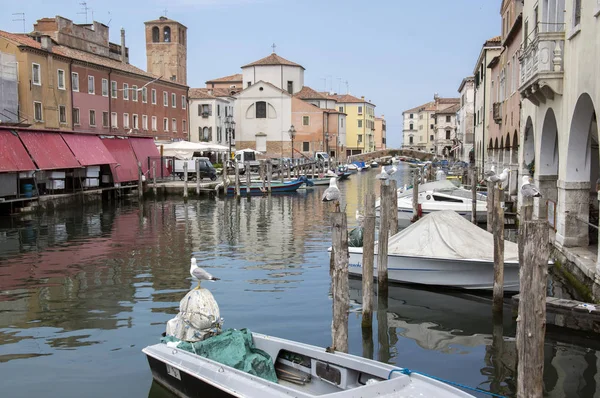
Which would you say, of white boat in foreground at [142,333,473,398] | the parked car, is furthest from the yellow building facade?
white boat in foreground at [142,333,473,398]

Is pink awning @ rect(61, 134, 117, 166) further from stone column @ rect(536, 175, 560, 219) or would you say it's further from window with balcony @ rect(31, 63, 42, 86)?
stone column @ rect(536, 175, 560, 219)

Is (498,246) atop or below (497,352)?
atop

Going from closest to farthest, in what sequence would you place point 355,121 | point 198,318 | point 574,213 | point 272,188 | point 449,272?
point 198,318 → point 449,272 → point 574,213 → point 272,188 → point 355,121

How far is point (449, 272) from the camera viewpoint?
→ 12453 millimetres

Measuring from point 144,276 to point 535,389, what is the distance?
32.9ft

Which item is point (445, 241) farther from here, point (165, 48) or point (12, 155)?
point (165, 48)

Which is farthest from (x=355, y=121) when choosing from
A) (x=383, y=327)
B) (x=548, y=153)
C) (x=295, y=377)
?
(x=295, y=377)

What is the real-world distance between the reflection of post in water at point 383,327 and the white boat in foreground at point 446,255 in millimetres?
1190

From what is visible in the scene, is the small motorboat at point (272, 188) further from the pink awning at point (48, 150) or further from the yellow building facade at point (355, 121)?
the yellow building facade at point (355, 121)

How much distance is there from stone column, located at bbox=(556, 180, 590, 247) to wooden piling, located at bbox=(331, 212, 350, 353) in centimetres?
638

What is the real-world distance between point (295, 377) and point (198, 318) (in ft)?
4.67

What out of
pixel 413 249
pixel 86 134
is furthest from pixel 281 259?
pixel 86 134

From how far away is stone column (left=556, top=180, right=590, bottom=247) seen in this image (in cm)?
1255

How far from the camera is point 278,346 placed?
297 inches
